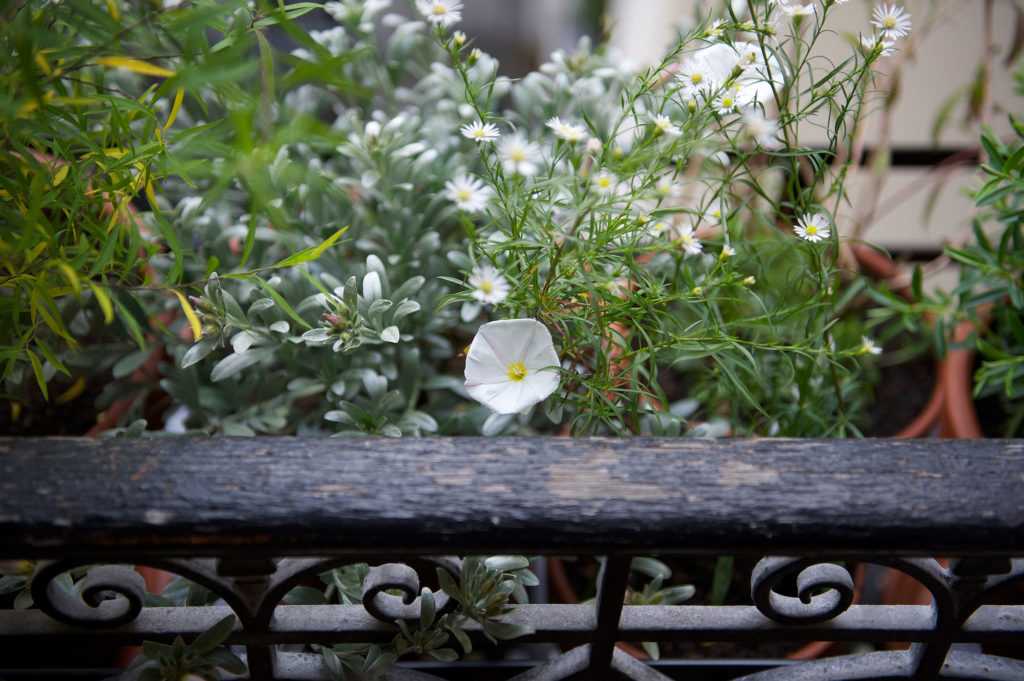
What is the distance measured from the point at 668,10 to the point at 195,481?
4.49 feet

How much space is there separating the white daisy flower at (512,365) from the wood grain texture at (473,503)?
10cm

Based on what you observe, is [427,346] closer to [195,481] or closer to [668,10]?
[195,481]

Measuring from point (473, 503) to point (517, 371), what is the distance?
5.6 inches

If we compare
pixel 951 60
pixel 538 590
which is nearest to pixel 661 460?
pixel 538 590

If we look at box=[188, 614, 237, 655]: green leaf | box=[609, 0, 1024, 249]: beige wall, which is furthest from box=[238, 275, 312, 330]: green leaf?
box=[609, 0, 1024, 249]: beige wall

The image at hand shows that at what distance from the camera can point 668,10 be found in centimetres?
154

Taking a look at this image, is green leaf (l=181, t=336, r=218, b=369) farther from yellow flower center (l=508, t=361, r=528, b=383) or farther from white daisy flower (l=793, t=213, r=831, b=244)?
white daisy flower (l=793, t=213, r=831, b=244)

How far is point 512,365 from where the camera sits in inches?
22.3

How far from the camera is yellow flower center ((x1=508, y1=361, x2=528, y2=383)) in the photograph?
56 cm

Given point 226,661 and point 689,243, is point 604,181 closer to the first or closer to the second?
point 689,243

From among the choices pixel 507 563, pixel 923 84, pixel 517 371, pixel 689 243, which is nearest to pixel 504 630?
pixel 507 563

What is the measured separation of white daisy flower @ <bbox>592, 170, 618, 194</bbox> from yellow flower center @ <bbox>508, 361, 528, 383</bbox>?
13 centimetres

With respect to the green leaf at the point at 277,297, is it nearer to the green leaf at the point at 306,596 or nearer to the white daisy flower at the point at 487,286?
the white daisy flower at the point at 487,286

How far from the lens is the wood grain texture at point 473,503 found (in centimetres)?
43
